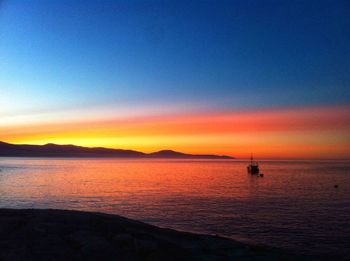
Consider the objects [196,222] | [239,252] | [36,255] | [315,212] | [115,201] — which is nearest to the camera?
[36,255]

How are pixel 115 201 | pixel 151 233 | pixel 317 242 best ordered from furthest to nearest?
1. pixel 115 201
2. pixel 317 242
3. pixel 151 233

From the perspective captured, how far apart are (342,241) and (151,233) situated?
16558 mm

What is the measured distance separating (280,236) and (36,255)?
2048 cm

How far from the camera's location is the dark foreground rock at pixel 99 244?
50.5 ft

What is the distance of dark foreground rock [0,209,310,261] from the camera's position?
1538 cm

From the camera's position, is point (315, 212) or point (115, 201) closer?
point (315, 212)

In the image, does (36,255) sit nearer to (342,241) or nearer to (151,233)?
(151,233)

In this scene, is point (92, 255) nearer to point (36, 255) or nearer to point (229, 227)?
point (36, 255)

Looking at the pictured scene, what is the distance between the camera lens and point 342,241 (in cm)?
2853

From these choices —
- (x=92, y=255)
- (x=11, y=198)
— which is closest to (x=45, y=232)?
(x=92, y=255)

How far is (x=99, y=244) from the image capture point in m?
16.2

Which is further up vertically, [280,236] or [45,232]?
[45,232]

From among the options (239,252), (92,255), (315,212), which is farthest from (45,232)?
(315,212)

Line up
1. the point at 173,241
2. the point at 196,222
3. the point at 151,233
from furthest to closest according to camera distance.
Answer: the point at 196,222, the point at 151,233, the point at 173,241
